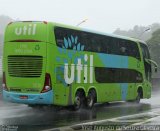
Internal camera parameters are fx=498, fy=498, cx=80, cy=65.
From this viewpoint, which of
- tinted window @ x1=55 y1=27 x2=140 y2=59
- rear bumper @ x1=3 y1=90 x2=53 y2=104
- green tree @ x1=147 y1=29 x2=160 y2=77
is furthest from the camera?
green tree @ x1=147 y1=29 x2=160 y2=77

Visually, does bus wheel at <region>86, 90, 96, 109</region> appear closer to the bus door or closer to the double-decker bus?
the double-decker bus

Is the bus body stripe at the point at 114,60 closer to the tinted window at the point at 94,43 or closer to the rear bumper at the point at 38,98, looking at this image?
the tinted window at the point at 94,43

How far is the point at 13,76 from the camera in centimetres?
1927

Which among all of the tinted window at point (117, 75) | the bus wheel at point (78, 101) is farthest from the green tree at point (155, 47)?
the bus wheel at point (78, 101)

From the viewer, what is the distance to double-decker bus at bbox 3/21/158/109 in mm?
18781

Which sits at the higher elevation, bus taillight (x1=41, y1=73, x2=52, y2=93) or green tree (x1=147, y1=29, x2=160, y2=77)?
green tree (x1=147, y1=29, x2=160, y2=77)

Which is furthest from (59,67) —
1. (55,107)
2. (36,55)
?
(55,107)

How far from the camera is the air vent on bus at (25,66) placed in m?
18.8

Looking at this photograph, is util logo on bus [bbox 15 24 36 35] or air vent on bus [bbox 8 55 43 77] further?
util logo on bus [bbox 15 24 36 35]

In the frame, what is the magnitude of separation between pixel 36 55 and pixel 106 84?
5.87 meters

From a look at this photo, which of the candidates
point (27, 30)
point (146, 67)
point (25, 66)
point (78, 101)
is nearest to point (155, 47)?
point (146, 67)

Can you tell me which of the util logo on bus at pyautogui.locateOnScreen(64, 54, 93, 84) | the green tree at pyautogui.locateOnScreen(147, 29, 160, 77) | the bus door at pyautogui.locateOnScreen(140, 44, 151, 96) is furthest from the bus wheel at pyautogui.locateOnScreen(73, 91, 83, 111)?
the green tree at pyautogui.locateOnScreen(147, 29, 160, 77)

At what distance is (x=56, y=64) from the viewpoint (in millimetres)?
19219

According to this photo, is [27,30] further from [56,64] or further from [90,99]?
[90,99]
